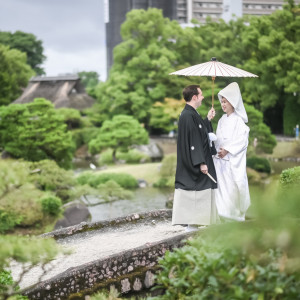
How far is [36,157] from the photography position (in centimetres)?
2038

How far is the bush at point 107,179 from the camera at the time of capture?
22.7 m

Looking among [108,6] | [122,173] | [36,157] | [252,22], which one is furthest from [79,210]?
[108,6]

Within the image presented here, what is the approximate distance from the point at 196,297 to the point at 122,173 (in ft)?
68.9

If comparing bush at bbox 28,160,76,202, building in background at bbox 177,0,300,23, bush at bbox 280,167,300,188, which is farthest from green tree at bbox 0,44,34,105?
bush at bbox 280,167,300,188

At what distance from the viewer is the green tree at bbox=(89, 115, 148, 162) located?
27250 millimetres

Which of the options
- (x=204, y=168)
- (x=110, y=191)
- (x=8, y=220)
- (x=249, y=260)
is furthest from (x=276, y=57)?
(x=249, y=260)

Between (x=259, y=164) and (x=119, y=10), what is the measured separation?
3363 centimetres

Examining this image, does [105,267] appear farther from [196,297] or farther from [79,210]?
[79,210]

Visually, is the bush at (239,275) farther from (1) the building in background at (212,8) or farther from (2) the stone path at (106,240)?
(1) the building in background at (212,8)

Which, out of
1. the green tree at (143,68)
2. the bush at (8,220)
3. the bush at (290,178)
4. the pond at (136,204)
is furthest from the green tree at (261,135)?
Result: the bush at (290,178)

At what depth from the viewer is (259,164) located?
23000 millimetres

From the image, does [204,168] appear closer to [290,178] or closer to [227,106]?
[227,106]

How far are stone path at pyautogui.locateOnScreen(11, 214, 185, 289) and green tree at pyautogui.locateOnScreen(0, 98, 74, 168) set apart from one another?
13.3 m

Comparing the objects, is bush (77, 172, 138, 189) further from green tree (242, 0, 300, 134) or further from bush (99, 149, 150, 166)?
green tree (242, 0, 300, 134)
